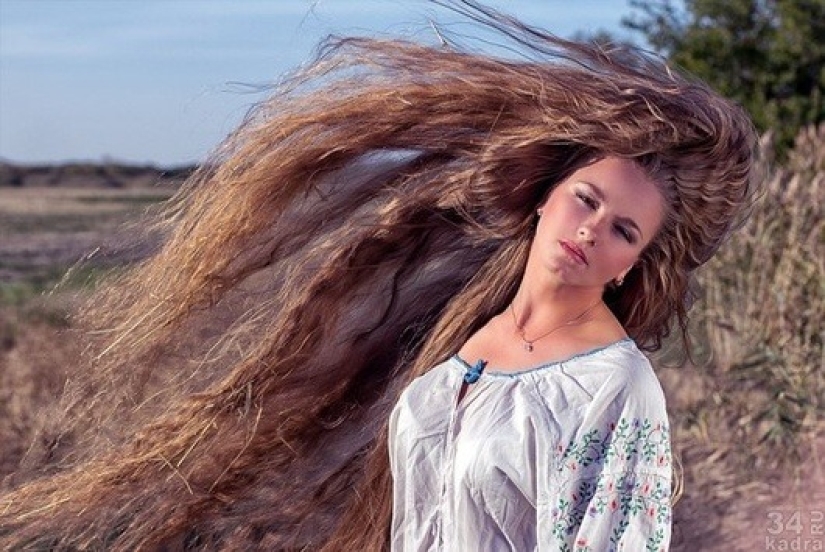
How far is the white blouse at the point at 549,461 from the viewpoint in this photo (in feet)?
11.4

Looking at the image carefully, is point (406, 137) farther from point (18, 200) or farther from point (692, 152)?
point (18, 200)

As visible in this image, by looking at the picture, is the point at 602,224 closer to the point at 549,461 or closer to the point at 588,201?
the point at 588,201

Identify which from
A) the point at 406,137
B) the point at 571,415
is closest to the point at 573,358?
the point at 571,415

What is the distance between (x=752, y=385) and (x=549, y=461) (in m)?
4.60

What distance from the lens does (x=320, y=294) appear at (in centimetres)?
439

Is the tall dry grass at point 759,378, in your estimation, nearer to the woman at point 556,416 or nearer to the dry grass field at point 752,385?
the dry grass field at point 752,385

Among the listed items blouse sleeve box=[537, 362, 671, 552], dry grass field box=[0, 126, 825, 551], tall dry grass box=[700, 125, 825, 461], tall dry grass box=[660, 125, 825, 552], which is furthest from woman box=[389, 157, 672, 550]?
tall dry grass box=[700, 125, 825, 461]

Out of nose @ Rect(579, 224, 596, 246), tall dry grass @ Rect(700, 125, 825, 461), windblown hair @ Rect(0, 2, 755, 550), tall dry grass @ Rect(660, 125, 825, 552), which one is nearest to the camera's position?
nose @ Rect(579, 224, 596, 246)

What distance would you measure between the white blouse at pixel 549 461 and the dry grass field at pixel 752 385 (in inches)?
98.9

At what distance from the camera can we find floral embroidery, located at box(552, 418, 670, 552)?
346cm

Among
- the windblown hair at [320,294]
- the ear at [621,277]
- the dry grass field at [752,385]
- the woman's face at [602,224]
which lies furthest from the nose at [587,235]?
the dry grass field at [752,385]

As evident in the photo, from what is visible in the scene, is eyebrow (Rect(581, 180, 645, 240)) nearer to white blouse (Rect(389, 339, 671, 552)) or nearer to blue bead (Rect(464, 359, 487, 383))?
white blouse (Rect(389, 339, 671, 552))

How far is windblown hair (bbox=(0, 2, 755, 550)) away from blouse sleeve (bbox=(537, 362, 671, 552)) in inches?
18.5

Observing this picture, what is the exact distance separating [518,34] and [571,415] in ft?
3.29
